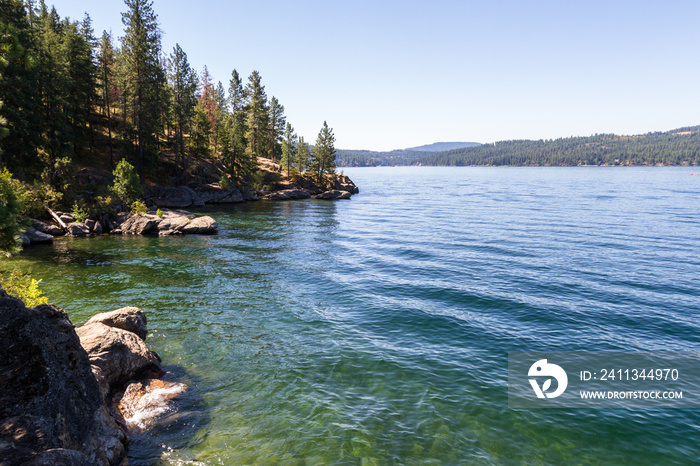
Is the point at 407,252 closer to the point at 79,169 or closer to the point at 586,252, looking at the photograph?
the point at 586,252

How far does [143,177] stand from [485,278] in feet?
209

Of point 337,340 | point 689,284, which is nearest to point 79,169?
point 337,340

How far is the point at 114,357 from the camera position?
12.6 meters

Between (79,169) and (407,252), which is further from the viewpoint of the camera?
(79,169)

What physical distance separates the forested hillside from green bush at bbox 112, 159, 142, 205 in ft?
18.2

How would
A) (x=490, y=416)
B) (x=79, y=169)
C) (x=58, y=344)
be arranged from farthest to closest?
(x=79, y=169)
(x=490, y=416)
(x=58, y=344)

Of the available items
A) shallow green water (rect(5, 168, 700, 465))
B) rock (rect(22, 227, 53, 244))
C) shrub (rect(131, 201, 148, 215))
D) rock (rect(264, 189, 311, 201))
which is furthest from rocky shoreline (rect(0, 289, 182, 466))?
rock (rect(264, 189, 311, 201))

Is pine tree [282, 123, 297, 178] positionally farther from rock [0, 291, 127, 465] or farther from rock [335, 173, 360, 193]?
rock [0, 291, 127, 465]

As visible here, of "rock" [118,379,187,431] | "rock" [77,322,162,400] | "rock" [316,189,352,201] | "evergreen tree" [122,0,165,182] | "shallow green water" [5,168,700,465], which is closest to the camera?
"shallow green water" [5,168,700,465]

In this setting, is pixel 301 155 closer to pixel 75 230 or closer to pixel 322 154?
pixel 322 154

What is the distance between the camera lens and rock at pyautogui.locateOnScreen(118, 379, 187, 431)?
460 inches

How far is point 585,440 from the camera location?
38.0ft

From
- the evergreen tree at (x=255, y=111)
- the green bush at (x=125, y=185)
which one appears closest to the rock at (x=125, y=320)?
the green bush at (x=125, y=185)

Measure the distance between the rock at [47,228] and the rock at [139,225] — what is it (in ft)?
19.7
